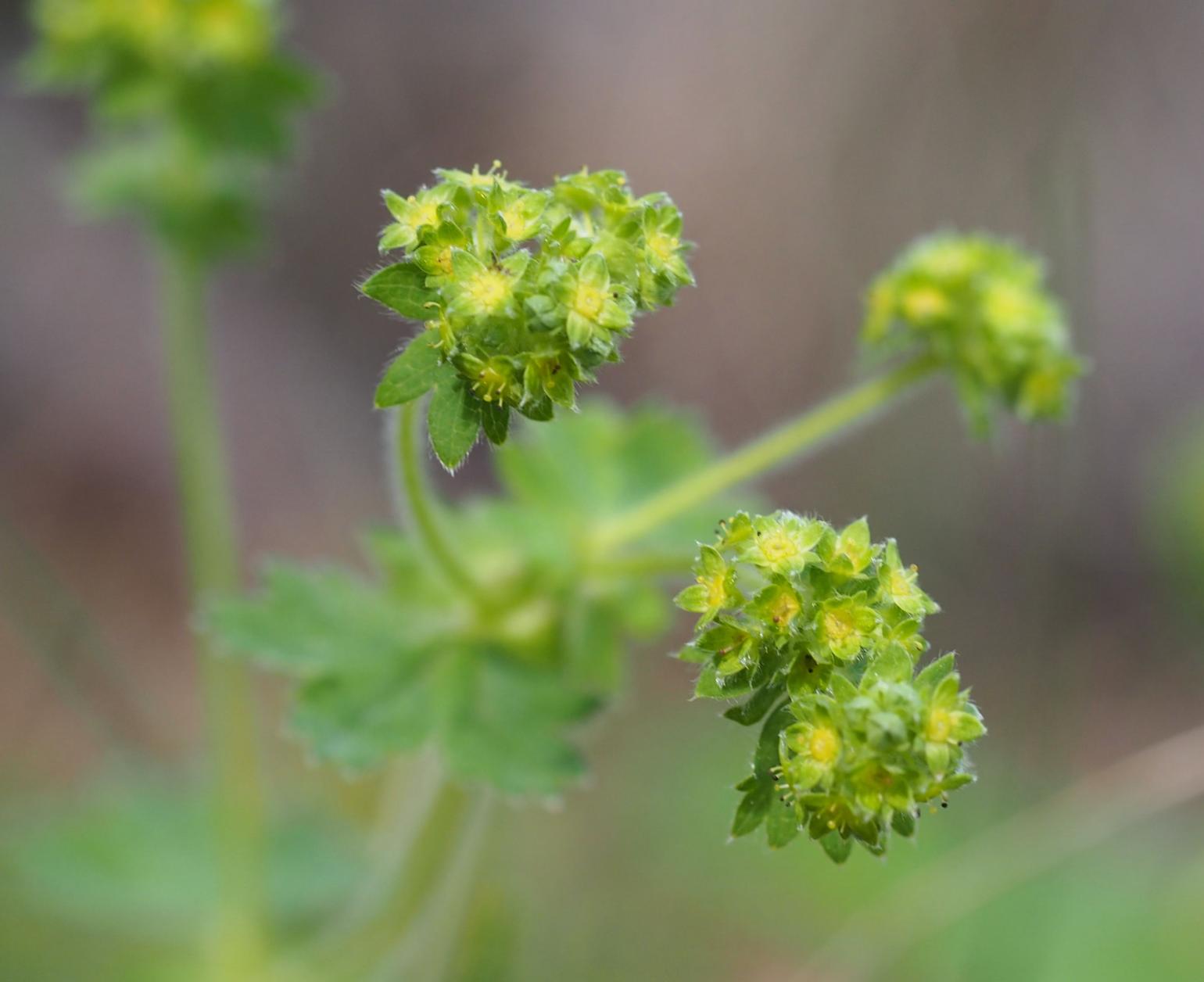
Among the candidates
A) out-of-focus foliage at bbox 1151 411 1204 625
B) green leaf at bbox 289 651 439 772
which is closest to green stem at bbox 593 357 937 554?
green leaf at bbox 289 651 439 772

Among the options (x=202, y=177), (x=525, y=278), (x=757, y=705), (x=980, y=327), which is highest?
(x=202, y=177)

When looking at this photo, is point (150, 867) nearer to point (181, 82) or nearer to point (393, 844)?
point (393, 844)

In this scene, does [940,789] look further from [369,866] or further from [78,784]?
[78,784]

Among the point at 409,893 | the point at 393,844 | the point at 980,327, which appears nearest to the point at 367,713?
the point at 409,893

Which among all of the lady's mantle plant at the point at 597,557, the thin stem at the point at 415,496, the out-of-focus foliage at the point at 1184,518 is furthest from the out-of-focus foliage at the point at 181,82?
the out-of-focus foliage at the point at 1184,518

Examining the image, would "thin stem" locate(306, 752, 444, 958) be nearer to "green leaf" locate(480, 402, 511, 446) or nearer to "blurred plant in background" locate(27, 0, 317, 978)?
"blurred plant in background" locate(27, 0, 317, 978)

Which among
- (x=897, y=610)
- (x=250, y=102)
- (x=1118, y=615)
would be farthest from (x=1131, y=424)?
(x=897, y=610)
